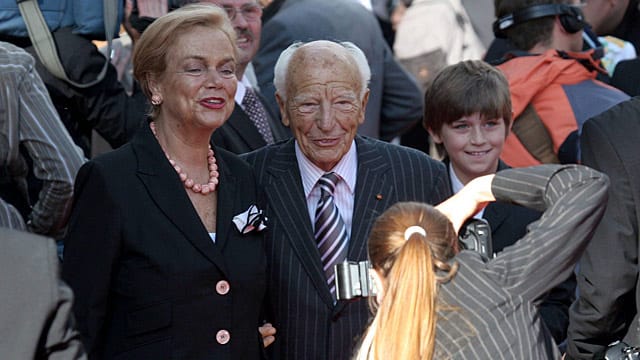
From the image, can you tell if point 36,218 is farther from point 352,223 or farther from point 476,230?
point 476,230

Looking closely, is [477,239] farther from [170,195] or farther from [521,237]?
[521,237]

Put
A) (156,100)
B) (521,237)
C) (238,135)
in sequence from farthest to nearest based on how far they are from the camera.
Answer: (238,135), (521,237), (156,100)

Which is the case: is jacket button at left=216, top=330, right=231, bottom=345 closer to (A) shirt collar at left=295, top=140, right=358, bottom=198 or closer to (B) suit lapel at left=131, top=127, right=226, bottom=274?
(B) suit lapel at left=131, top=127, right=226, bottom=274

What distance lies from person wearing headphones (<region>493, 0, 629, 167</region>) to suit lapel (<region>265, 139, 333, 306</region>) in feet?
5.03

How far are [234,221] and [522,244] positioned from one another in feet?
3.46

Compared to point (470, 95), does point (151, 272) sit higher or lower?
lower

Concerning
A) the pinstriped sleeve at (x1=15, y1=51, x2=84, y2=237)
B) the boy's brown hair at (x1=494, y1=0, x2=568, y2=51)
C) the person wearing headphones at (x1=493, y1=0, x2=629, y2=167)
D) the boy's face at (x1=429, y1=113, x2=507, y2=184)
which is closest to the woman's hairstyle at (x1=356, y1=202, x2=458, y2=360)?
the pinstriped sleeve at (x1=15, y1=51, x2=84, y2=237)

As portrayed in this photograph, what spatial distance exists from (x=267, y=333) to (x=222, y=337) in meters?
0.22

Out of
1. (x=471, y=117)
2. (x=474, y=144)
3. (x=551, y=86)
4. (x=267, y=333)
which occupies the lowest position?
(x=267, y=333)

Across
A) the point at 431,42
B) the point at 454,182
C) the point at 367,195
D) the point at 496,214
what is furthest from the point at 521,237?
the point at 431,42

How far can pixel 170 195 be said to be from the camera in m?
4.32

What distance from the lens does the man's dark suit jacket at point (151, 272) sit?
414 centimetres

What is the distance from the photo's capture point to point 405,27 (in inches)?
330

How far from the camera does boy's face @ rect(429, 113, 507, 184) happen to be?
18.1ft
